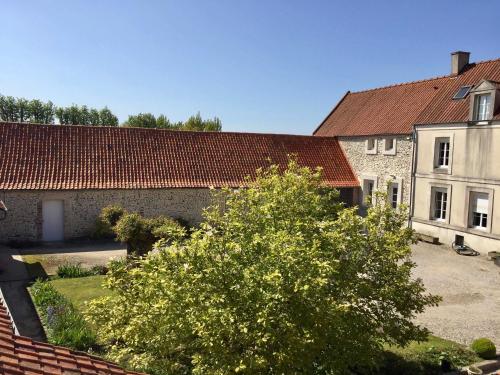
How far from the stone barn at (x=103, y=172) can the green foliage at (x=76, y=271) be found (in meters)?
4.67

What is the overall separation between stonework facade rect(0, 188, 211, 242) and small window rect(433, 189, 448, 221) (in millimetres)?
10162

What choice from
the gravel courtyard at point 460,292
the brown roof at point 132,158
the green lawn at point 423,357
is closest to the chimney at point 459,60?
the brown roof at point 132,158

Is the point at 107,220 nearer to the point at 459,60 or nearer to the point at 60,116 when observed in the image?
the point at 459,60

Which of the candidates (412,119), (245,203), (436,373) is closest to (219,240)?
(245,203)

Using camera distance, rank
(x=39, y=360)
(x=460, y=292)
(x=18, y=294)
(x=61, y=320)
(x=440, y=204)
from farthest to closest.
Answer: (x=440, y=204)
(x=460, y=292)
(x=18, y=294)
(x=61, y=320)
(x=39, y=360)

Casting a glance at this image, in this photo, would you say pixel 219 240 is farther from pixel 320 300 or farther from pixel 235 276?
pixel 320 300

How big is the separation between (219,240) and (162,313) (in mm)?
1128

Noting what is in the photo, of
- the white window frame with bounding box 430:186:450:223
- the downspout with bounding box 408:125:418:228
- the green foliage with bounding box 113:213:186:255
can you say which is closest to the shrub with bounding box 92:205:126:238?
the green foliage with bounding box 113:213:186:255

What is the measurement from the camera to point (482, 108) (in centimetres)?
1742

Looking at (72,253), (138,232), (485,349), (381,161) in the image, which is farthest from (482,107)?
(72,253)

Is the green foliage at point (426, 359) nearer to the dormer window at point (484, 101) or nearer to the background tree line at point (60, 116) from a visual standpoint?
the dormer window at point (484, 101)

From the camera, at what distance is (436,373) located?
8383 mm

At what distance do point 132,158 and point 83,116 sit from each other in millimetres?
39788

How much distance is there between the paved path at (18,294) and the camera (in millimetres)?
9664
